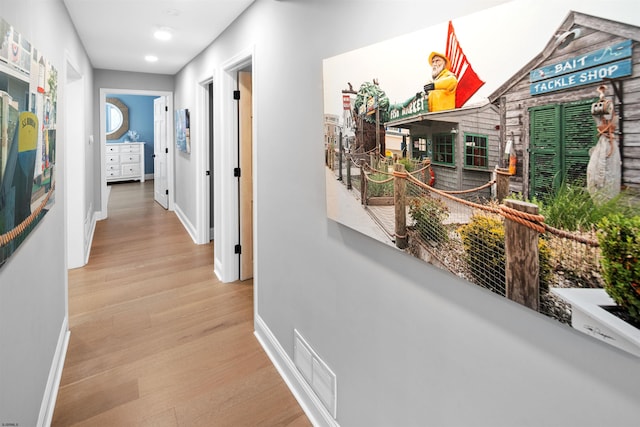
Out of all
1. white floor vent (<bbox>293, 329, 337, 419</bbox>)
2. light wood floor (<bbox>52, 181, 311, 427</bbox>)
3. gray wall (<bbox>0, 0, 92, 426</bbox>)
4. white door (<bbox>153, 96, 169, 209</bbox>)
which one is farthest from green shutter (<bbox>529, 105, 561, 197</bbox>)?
white door (<bbox>153, 96, 169, 209</bbox>)

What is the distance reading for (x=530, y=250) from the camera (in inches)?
32.1

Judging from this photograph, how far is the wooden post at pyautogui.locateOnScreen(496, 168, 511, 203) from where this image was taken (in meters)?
0.87

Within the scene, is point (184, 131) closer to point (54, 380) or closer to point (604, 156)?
point (54, 380)

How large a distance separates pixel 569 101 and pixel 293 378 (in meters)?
1.95

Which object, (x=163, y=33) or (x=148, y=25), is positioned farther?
(x=163, y=33)

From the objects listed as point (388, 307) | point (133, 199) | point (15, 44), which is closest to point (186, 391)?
point (388, 307)

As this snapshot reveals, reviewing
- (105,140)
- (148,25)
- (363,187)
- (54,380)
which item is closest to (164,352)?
(54,380)

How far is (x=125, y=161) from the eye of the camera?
9.96 meters

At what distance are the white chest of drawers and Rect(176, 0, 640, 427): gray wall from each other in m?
8.55

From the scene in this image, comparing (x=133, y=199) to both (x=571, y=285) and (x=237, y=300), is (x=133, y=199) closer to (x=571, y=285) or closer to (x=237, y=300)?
(x=237, y=300)

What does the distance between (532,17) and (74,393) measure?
267 centimetres

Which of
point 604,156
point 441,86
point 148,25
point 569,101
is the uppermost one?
point 148,25

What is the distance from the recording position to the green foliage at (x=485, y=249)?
2.94ft

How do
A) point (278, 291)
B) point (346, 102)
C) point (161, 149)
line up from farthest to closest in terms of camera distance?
point (161, 149) < point (278, 291) < point (346, 102)
